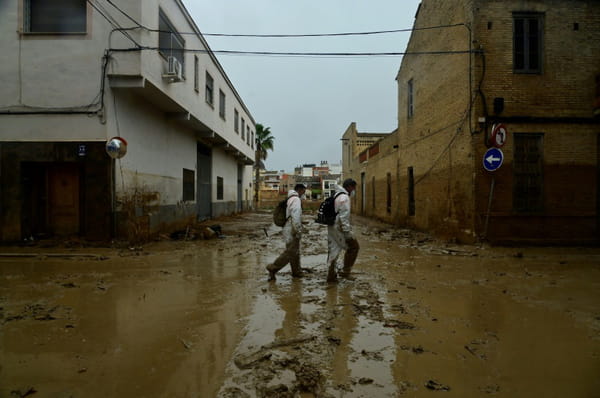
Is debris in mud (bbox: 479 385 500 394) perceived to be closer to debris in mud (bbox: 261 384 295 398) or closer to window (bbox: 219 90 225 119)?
debris in mud (bbox: 261 384 295 398)

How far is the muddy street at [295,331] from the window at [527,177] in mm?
3081

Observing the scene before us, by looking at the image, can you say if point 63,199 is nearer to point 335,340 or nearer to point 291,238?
point 291,238

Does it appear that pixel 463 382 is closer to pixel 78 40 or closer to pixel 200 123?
pixel 78 40

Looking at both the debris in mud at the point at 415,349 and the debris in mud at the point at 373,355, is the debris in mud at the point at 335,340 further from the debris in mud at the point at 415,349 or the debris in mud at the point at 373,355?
the debris in mud at the point at 415,349

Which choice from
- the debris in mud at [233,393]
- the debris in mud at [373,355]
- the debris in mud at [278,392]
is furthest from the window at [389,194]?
the debris in mud at [233,393]

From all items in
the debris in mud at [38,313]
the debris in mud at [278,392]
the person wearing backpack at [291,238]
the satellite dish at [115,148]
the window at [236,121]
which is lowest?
the debris in mud at [278,392]

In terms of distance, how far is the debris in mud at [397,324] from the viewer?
Result: 13.1 feet

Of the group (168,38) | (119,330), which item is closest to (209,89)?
(168,38)

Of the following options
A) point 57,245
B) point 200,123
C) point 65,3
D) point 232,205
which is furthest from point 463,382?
point 232,205

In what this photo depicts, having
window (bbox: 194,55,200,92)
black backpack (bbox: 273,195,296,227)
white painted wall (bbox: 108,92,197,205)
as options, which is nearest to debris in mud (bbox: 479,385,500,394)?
black backpack (bbox: 273,195,296,227)

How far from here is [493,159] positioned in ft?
30.9

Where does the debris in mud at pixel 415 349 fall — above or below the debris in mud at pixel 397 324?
below

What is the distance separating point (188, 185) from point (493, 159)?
11873mm

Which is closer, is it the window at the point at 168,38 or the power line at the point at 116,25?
the power line at the point at 116,25
